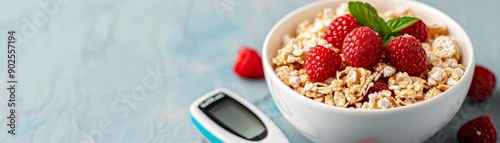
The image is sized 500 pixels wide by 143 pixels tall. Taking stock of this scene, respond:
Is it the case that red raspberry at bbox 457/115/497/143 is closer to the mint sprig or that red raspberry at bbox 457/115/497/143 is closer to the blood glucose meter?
the mint sprig

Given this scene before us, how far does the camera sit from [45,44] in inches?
60.9

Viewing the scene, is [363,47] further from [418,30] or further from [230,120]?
[230,120]

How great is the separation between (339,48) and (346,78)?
9 cm

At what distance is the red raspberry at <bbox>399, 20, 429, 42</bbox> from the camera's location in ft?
4.16

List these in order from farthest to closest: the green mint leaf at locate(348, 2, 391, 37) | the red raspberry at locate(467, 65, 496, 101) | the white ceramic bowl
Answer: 1. the red raspberry at locate(467, 65, 496, 101)
2. the green mint leaf at locate(348, 2, 391, 37)
3. the white ceramic bowl

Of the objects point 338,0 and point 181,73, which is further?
point 181,73

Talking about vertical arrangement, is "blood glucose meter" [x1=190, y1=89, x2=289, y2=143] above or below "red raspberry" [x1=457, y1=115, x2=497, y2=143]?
below

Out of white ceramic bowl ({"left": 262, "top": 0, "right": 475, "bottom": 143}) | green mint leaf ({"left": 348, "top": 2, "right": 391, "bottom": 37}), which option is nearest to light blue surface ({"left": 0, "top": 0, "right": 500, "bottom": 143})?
white ceramic bowl ({"left": 262, "top": 0, "right": 475, "bottom": 143})

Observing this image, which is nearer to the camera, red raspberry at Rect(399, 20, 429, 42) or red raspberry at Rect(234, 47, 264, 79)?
red raspberry at Rect(399, 20, 429, 42)

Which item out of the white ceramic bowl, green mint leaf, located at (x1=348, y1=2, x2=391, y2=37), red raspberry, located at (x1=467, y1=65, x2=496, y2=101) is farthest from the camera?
red raspberry, located at (x1=467, y1=65, x2=496, y2=101)

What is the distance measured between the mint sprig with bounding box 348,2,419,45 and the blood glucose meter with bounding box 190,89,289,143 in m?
0.24

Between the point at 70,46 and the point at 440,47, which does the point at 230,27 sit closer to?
the point at 70,46

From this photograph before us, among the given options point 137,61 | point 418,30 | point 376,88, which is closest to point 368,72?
point 376,88

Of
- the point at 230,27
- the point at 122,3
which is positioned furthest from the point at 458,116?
the point at 122,3
